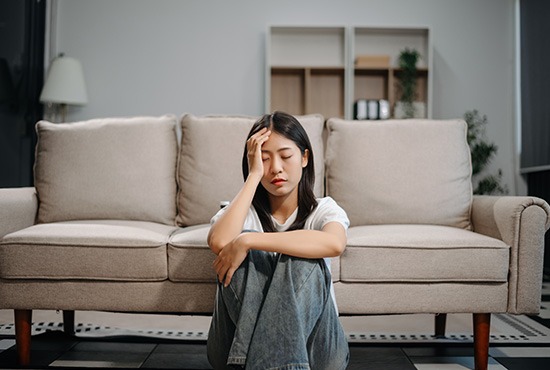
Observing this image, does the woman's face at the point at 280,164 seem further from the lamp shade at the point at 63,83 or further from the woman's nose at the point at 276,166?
the lamp shade at the point at 63,83

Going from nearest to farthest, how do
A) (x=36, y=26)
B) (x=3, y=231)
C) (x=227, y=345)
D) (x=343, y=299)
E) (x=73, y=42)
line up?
(x=227, y=345) < (x=343, y=299) < (x=3, y=231) < (x=36, y=26) < (x=73, y=42)

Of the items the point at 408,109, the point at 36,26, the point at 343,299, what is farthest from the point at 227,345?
the point at 36,26

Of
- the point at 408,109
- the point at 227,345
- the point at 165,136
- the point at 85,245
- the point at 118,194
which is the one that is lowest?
the point at 227,345

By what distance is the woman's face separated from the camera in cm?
158

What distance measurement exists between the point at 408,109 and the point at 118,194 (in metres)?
2.89

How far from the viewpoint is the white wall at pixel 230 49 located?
15.9 ft

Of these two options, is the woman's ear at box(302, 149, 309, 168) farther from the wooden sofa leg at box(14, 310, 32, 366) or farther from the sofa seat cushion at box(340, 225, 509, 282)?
the wooden sofa leg at box(14, 310, 32, 366)

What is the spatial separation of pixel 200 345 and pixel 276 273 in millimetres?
998

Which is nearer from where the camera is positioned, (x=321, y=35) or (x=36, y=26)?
(x=36, y=26)

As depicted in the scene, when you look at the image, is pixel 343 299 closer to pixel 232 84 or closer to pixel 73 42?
pixel 232 84

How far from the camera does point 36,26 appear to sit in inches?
179

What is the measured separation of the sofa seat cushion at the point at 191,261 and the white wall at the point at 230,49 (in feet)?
10.0

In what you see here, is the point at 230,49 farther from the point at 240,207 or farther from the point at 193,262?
the point at 240,207

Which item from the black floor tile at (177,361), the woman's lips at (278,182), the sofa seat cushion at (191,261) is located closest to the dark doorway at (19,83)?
the black floor tile at (177,361)
